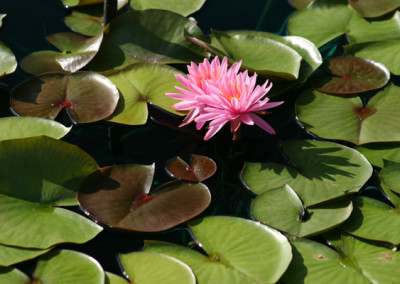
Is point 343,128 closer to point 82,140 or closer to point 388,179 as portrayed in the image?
point 388,179

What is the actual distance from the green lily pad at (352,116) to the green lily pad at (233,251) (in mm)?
668

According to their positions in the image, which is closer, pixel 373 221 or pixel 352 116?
pixel 373 221

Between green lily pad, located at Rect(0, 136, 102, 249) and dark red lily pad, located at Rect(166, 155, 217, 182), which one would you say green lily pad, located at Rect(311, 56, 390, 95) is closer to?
dark red lily pad, located at Rect(166, 155, 217, 182)

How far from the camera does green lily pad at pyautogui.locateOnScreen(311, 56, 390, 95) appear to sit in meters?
2.64

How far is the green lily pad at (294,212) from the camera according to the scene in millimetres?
2035

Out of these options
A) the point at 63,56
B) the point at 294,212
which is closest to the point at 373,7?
the point at 294,212

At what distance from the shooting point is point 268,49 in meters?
2.74

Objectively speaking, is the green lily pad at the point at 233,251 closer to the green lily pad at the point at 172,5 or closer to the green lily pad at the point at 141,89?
the green lily pad at the point at 141,89

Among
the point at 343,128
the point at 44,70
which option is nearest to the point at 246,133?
the point at 343,128

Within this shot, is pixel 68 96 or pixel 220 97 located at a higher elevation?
pixel 220 97

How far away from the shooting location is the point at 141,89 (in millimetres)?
2562

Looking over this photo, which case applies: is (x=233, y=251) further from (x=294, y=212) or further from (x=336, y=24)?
(x=336, y=24)

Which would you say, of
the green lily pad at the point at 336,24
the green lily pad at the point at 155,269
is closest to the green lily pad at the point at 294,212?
the green lily pad at the point at 155,269

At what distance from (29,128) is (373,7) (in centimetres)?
204
